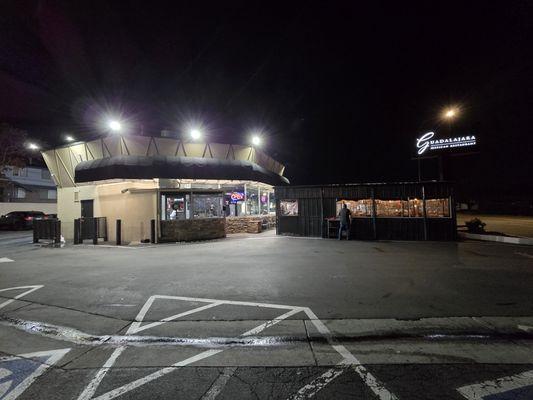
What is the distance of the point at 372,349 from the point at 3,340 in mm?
5567

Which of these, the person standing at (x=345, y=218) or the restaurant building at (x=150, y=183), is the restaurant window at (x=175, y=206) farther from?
the person standing at (x=345, y=218)

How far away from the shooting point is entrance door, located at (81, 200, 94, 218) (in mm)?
17750

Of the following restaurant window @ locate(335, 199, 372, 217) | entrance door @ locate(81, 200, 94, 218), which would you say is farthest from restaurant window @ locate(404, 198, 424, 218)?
entrance door @ locate(81, 200, 94, 218)

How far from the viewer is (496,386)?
3184 millimetres

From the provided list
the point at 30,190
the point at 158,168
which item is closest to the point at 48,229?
the point at 158,168

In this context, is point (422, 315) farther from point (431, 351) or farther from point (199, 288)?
point (199, 288)

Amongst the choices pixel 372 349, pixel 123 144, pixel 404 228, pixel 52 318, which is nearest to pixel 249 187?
pixel 123 144

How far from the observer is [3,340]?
4.66 m

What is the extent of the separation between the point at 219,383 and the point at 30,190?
4808 cm

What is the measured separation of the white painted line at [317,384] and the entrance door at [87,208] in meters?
18.0

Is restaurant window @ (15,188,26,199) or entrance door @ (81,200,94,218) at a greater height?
restaurant window @ (15,188,26,199)

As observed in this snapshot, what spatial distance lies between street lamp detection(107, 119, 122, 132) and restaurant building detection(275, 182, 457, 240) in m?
9.19

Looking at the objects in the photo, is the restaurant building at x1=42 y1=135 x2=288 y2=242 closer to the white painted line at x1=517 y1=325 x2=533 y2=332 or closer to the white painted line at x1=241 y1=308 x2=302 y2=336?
the white painted line at x1=241 y1=308 x2=302 y2=336

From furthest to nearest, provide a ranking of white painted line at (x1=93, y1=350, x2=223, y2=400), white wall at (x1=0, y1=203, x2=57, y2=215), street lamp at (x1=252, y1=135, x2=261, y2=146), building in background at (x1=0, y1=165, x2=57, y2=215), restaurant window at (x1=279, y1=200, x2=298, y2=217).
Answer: building in background at (x1=0, y1=165, x2=57, y2=215) < white wall at (x1=0, y1=203, x2=57, y2=215) < street lamp at (x1=252, y1=135, x2=261, y2=146) < restaurant window at (x1=279, y1=200, x2=298, y2=217) < white painted line at (x1=93, y1=350, x2=223, y2=400)
